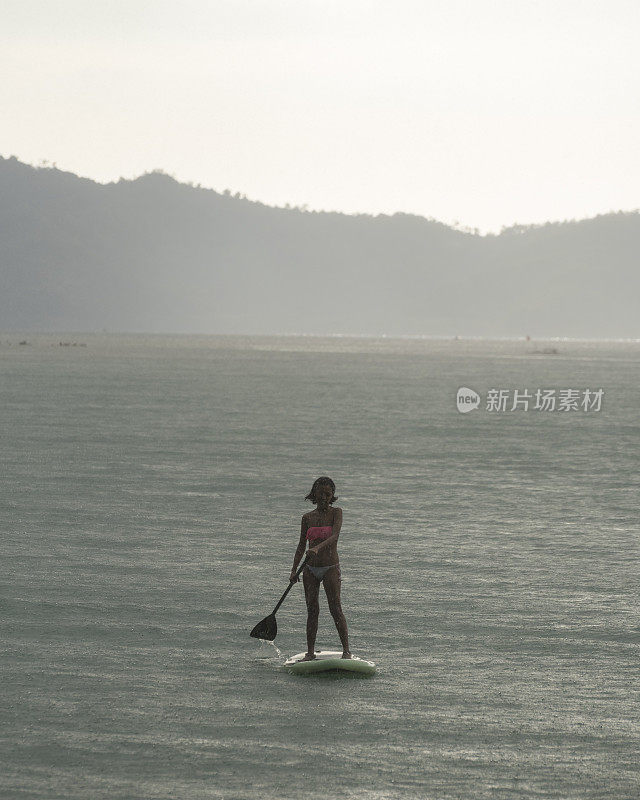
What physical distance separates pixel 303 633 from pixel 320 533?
3453 mm

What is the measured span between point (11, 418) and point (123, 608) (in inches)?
1878

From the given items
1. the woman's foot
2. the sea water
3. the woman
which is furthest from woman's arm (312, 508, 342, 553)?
the sea water

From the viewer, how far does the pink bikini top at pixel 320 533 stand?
14.4m

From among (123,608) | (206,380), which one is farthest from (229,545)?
(206,380)

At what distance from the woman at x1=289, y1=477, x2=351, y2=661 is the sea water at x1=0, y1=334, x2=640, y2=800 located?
1.06 m

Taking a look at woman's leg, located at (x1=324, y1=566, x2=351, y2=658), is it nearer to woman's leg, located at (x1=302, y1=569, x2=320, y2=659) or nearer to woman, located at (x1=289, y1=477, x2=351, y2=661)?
woman, located at (x1=289, y1=477, x2=351, y2=661)

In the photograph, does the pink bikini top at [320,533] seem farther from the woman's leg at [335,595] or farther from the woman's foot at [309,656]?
the woman's foot at [309,656]

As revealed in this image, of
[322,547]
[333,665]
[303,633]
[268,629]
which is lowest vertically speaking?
[303,633]

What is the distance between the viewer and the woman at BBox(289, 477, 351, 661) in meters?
14.3

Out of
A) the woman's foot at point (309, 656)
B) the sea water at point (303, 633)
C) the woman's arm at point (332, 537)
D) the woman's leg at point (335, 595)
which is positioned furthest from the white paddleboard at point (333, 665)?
the woman's arm at point (332, 537)

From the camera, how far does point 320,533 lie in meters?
14.4

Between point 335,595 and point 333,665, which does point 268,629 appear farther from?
point 335,595

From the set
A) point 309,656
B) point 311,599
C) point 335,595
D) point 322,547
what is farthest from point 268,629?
point 322,547

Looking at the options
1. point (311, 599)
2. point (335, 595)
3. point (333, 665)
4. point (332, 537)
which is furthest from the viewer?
point (333, 665)
